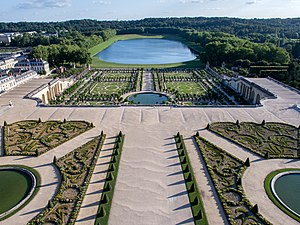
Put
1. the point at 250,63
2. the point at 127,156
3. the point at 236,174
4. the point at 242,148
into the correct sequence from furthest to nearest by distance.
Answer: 1. the point at 250,63
2. the point at 242,148
3. the point at 127,156
4. the point at 236,174

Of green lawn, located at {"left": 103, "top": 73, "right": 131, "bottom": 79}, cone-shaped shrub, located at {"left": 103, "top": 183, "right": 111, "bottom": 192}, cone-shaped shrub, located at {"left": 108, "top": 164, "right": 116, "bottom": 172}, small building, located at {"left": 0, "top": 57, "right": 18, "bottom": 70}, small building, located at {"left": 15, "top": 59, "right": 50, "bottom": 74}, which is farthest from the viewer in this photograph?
small building, located at {"left": 0, "top": 57, "right": 18, "bottom": 70}

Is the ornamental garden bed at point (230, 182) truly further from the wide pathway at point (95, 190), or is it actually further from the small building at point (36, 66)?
the small building at point (36, 66)

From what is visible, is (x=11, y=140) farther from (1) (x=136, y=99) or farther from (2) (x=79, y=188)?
(1) (x=136, y=99)

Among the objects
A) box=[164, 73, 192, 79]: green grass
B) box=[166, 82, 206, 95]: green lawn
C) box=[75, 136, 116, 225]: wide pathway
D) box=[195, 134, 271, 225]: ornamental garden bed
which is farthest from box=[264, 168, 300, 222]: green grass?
box=[164, 73, 192, 79]: green grass

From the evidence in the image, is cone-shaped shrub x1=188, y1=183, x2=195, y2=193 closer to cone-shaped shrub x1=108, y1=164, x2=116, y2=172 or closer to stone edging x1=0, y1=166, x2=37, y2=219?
cone-shaped shrub x1=108, y1=164, x2=116, y2=172

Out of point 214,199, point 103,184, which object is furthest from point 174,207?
point 103,184

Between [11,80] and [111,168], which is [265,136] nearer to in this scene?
[111,168]

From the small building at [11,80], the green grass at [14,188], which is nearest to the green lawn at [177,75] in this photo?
the small building at [11,80]
